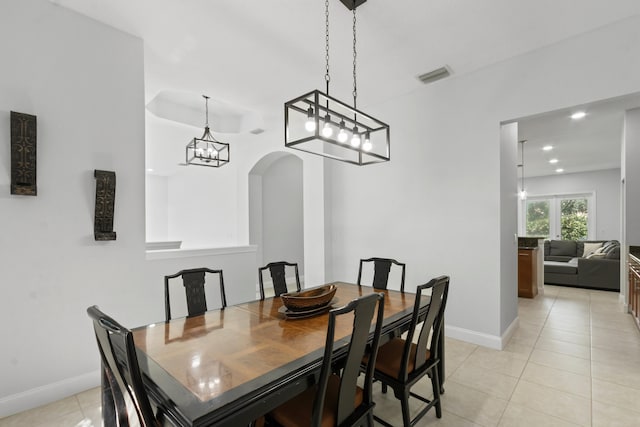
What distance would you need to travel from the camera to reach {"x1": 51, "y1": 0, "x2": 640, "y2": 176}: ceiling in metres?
2.38

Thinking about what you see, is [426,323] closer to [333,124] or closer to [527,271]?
[333,124]

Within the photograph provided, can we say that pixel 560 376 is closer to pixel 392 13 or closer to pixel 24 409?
pixel 392 13

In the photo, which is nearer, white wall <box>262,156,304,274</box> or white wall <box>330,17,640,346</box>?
white wall <box>330,17,640,346</box>

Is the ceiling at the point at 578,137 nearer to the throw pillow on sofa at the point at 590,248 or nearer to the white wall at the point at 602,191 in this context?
the white wall at the point at 602,191

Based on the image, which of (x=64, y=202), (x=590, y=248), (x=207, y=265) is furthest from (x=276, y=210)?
(x=590, y=248)

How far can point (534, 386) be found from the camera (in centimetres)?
246

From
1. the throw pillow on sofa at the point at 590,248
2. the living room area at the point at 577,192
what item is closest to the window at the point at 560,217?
the living room area at the point at 577,192

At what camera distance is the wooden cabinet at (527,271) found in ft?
17.5

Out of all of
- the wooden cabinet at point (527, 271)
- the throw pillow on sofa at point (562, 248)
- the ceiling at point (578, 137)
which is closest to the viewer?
the ceiling at point (578, 137)

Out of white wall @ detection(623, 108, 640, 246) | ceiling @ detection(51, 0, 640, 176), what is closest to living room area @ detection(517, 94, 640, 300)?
white wall @ detection(623, 108, 640, 246)

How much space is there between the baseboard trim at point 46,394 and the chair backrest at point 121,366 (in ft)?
4.82

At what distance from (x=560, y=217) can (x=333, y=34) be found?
9826mm

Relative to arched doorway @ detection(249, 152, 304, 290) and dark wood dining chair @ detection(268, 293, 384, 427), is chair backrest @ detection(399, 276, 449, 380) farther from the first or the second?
arched doorway @ detection(249, 152, 304, 290)

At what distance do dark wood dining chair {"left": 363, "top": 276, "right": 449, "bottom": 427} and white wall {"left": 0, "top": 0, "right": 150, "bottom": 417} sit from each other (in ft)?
7.68
